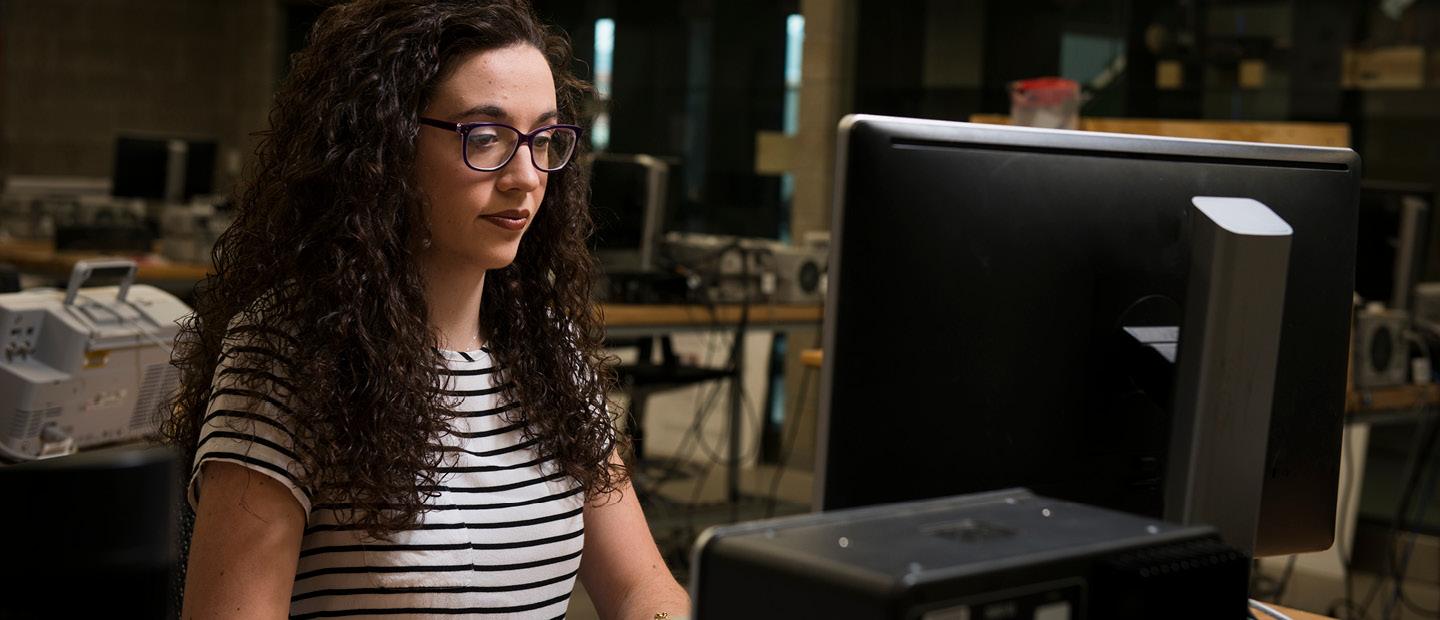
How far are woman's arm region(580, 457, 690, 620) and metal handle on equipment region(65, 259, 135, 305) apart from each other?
1.44 m

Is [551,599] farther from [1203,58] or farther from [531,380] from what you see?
[1203,58]

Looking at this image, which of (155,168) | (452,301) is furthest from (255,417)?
(155,168)

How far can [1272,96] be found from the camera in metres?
5.27

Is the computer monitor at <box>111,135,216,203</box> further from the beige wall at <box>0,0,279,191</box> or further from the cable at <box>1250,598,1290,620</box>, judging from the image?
the cable at <box>1250,598,1290,620</box>

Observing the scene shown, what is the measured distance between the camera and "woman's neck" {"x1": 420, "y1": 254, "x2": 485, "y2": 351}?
145cm

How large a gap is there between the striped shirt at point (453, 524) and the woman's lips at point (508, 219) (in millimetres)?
150

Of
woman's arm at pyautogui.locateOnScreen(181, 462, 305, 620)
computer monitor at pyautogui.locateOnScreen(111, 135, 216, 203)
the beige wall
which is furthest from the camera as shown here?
the beige wall

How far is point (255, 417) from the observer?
4.26 ft

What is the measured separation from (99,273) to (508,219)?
1767mm

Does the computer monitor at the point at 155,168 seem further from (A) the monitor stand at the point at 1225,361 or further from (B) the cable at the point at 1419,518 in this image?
(A) the monitor stand at the point at 1225,361

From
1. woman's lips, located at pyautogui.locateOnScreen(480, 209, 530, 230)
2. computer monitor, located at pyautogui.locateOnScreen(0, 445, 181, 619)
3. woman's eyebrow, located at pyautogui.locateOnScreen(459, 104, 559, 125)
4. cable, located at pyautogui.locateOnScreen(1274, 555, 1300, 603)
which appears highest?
woman's eyebrow, located at pyautogui.locateOnScreen(459, 104, 559, 125)

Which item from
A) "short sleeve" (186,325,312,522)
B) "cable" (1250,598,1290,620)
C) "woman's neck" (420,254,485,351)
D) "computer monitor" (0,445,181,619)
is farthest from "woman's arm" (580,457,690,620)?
"computer monitor" (0,445,181,619)

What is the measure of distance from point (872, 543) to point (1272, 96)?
16.2ft

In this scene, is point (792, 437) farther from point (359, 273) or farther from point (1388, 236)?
point (359, 273)
